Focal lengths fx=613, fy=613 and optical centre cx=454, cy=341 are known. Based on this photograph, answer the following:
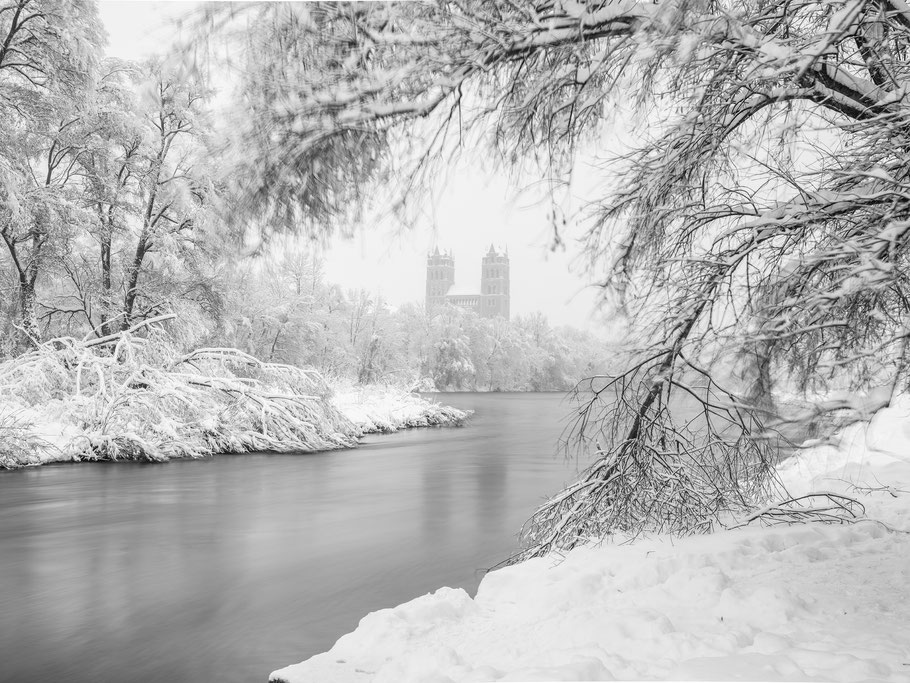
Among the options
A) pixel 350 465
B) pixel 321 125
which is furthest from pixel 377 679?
pixel 350 465

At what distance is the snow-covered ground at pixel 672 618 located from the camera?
2873mm

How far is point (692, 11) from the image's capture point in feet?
8.76

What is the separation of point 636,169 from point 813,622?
9.29 feet

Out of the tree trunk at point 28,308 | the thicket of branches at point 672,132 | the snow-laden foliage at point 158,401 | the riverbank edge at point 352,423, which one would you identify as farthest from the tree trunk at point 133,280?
the thicket of branches at point 672,132

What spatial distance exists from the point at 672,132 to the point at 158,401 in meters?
13.2

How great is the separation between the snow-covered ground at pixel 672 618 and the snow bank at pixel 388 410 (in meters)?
17.5

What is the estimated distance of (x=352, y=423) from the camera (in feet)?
57.8

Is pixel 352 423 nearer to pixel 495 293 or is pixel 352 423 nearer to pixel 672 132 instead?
pixel 672 132

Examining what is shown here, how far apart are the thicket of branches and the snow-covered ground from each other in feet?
4.23

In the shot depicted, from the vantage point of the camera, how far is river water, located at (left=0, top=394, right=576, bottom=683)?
15.3 ft

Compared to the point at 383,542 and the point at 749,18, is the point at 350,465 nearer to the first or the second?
the point at 383,542

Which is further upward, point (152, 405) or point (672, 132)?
point (672, 132)

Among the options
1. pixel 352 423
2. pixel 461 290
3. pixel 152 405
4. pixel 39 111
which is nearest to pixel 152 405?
A: pixel 152 405

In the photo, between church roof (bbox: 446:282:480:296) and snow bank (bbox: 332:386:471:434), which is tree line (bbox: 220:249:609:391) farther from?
church roof (bbox: 446:282:480:296)
